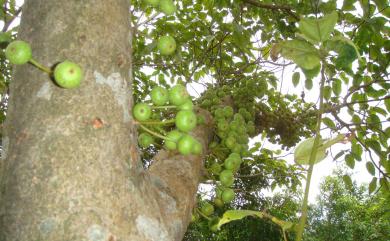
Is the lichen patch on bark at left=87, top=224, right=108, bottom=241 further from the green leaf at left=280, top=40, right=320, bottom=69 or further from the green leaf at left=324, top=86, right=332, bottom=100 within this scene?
the green leaf at left=324, top=86, right=332, bottom=100

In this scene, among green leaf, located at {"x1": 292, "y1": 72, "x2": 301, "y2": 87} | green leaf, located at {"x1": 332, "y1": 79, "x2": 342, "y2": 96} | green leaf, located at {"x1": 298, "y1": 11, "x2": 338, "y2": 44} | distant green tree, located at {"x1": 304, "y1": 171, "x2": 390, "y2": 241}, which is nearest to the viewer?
green leaf, located at {"x1": 298, "y1": 11, "x2": 338, "y2": 44}

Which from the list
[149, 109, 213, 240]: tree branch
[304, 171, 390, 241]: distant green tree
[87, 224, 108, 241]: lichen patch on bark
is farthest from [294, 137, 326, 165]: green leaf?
[304, 171, 390, 241]: distant green tree

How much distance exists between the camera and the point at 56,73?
1.02 metres

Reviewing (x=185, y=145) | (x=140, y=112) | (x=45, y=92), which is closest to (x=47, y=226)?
(x=45, y=92)

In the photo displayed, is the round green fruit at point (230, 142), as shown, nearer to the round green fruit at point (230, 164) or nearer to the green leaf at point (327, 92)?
the round green fruit at point (230, 164)

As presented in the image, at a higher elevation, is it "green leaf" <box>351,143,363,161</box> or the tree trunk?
"green leaf" <box>351,143,363,161</box>

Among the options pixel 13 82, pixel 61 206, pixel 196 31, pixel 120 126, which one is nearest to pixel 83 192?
pixel 61 206

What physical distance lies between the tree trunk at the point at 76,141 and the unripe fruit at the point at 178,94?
0.25m

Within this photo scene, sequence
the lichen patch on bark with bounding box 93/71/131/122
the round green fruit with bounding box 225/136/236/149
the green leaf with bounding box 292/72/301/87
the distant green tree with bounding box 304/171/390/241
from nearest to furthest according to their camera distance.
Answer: the lichen patch on bark with bounding box 93/71/131/122
the round green fruit with bounding box 225/136/236/149
the green leaf with bounding box 292/72/301/87
the distant green tree with bounding box 304/171/390/241

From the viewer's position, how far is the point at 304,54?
157 centimetres

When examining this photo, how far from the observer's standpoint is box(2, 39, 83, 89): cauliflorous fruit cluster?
0.99 m

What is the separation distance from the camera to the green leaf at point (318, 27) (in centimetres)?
139

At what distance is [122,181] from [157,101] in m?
0.49

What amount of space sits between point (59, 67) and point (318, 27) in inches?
38.8
